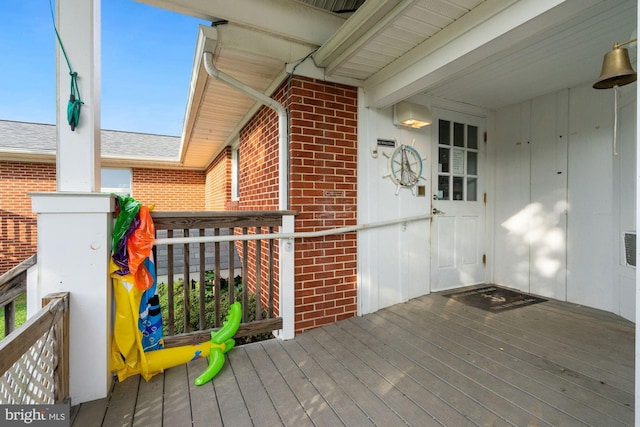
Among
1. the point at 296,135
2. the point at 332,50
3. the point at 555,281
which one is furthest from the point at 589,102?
the point at 296,135

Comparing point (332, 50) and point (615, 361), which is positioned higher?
point (332, 50)

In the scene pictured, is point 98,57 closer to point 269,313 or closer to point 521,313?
point 269,313

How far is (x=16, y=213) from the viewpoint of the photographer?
22.1 ft

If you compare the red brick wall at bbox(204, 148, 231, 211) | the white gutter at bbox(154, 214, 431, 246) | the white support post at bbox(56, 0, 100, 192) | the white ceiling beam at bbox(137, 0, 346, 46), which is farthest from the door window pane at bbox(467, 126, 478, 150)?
the red brick wall at bbox(204, 148, 231, 211)

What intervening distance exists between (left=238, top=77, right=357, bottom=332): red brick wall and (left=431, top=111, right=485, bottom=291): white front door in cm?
129

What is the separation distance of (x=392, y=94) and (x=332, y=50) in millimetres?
643

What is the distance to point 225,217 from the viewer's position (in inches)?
91.5

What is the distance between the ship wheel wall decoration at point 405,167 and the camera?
3.11 m

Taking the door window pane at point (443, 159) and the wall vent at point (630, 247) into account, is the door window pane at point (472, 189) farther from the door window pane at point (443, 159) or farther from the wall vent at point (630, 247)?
the wall vent at point (630, 247)

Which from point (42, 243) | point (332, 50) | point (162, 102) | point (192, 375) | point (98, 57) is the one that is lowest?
point (192, 375)

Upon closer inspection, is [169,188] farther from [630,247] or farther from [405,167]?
[630,247]

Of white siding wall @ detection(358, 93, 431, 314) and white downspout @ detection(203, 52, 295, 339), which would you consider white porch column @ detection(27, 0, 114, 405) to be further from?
white siding wall @ detection(358, 93, 431, 314)

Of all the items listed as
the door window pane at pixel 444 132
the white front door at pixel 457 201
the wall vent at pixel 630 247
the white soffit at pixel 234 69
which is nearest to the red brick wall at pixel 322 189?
the white soffit at pixel 234 69

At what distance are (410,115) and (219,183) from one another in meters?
5.05
